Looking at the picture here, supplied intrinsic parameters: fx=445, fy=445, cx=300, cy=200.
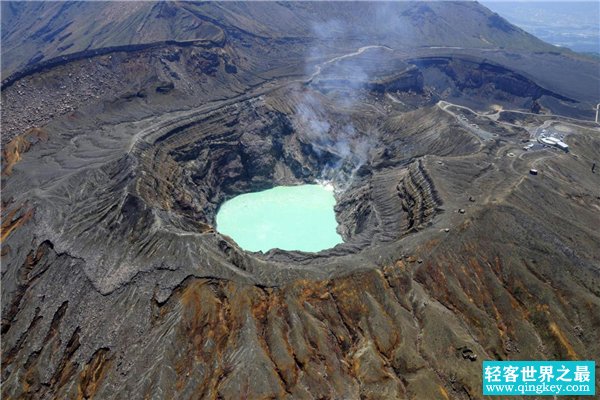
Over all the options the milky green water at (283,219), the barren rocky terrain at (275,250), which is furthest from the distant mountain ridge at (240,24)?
the milky green water at (283,219)

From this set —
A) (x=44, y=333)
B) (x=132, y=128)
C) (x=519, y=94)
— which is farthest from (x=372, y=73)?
(x=44, y=333)

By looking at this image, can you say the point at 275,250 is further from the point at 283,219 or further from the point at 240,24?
the point at 240,24

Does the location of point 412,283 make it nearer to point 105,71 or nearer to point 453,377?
point 453,377

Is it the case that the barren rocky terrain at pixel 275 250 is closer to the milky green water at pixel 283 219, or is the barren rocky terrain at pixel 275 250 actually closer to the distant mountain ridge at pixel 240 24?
the milky green water at pixel 283 219

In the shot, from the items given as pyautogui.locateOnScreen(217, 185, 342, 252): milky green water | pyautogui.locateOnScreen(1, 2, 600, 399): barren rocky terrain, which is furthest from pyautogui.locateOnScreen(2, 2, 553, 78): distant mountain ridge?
pyautogui.locateOnScreen(217, 185, 342, 252): milky green water

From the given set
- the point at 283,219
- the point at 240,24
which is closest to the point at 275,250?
the point at 283,219
